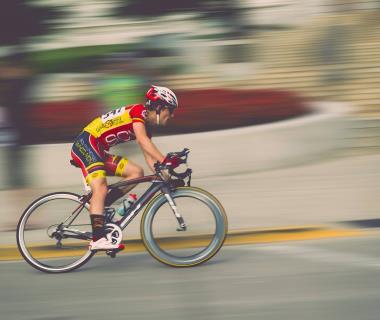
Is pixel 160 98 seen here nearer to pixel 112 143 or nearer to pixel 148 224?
pixel 112 143

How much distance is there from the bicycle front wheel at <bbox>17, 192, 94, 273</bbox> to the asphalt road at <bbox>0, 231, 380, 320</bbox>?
0.12m

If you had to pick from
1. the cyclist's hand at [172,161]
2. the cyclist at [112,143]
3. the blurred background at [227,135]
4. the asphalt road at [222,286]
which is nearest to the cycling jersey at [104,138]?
the cyclist at [112,143]

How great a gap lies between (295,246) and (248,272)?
38.1 inches

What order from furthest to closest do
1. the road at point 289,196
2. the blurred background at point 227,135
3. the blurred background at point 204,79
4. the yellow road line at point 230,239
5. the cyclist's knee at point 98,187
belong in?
the blurred background at point 204,79, the road at point 289,196, the yellow road line at point 230,239, the cyclist's knee at point 98,187, the blurred background at point 227,135

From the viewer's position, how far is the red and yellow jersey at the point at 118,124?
22.7ft

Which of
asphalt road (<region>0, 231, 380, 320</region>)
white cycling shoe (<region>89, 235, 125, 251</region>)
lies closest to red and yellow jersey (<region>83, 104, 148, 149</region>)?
white cycling shoe (<region>89, 235, 125, 251</region>)

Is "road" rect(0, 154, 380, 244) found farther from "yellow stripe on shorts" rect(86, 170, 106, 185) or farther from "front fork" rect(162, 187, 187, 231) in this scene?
"yellow stripe on shorts" rect(86, 170, 106, 185)

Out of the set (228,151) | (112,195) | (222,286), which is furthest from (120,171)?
(228,151)

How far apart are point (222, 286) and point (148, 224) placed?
0.92m

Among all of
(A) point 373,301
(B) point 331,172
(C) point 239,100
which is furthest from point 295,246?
(C) point 239,100

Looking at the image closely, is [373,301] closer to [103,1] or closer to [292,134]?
[292,134]

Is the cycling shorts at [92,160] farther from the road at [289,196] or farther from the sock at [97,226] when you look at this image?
the road at [289,196]

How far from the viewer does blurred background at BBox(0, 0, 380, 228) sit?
11078 mm

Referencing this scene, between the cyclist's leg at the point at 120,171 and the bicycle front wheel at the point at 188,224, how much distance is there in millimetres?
235
